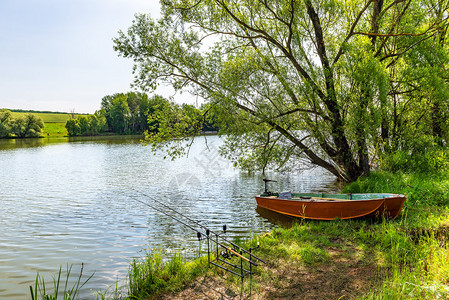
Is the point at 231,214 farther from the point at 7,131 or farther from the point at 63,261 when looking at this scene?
the point at 7,131

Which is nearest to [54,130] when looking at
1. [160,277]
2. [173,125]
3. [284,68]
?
[173,125]

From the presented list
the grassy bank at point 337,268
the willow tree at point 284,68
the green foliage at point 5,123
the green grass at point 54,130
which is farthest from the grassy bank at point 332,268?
the green grass at point 54,130

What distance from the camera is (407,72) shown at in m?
12.0

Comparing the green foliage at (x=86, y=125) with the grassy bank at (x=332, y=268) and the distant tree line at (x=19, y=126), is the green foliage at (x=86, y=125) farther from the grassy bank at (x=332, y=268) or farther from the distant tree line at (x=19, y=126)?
the grassy bank at (x=332, y=268)

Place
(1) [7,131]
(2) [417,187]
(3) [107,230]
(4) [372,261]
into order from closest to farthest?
(4) [372,261] < (2) [417,187] < (3) [107,230] < (1) [7,131]

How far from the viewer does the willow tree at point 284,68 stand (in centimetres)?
1198

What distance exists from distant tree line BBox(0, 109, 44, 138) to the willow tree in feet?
317

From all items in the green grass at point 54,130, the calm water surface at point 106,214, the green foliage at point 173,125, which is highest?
the green grass at point 54,130

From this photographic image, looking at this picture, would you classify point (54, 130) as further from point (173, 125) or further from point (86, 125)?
point (173, 125)

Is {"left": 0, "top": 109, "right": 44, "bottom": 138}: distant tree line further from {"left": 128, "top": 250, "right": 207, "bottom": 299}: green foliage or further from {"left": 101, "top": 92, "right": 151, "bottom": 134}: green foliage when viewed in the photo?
{"left": 128, "top": 250, "right": 207, "bottom": 299}: green foliage

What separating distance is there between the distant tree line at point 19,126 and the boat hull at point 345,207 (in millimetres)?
101001

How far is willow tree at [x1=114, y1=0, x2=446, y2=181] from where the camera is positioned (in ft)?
39.3

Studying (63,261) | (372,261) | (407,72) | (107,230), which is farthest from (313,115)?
(63,261)

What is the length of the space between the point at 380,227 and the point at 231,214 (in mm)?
6596
